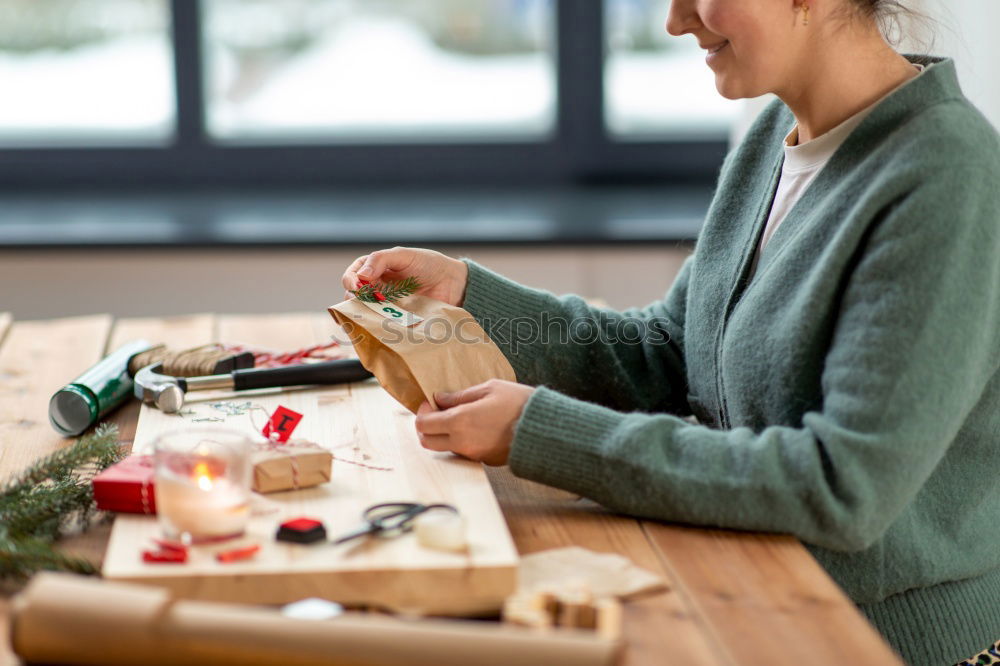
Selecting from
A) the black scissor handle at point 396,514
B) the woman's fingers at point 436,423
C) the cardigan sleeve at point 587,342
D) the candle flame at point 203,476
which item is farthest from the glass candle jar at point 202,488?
the cardigan sleeve at point 587,342

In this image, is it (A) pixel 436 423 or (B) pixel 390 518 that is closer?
(B) pixel 390 518

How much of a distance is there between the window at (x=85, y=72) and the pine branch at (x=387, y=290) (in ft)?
6.09

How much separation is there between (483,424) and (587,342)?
1.21ft

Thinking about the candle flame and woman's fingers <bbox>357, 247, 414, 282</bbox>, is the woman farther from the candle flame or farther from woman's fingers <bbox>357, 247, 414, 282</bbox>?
the candle flame

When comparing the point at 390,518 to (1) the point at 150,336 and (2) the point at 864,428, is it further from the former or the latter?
(1) the point at 150,336

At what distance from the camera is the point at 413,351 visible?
1.15 metres

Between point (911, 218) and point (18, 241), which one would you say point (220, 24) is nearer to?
point (18, 241)

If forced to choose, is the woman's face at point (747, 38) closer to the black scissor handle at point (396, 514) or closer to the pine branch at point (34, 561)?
the black scissor handle at point (396, 514)

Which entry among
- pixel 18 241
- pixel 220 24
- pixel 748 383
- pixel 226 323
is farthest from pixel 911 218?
pixel 220 24

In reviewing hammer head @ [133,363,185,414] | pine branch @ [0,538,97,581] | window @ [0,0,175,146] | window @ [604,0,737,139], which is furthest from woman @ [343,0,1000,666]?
window @ [0,0,175,146]

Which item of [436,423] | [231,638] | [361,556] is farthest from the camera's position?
[436,423]

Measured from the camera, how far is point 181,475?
891 millimetres

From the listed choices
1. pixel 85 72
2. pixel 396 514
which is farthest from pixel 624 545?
pixel 85 72

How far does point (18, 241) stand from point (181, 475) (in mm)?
1812
